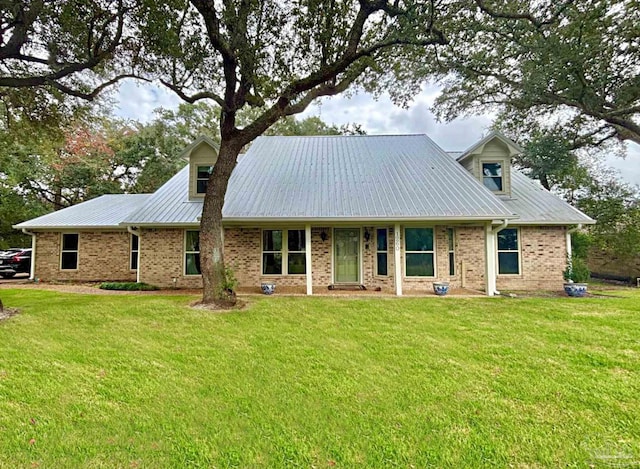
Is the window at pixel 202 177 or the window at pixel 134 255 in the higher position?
the window at pixel 202 177

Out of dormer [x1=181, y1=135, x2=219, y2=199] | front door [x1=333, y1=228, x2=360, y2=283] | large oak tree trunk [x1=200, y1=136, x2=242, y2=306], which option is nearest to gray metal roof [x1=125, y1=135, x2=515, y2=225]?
dormer [x1=181, y1=135, x2=219, y2=199]

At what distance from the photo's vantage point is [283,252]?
36.3 feet

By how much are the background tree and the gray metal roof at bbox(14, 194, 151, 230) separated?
1330 cm

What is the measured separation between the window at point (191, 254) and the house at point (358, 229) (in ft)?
0.12

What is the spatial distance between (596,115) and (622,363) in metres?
12.3

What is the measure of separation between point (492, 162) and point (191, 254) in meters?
11.5

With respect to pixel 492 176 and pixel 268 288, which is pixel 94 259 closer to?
pixel 268 288

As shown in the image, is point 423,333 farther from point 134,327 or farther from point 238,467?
point 134,327

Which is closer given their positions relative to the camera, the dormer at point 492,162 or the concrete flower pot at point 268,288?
the concrete flower pot at point 268,288

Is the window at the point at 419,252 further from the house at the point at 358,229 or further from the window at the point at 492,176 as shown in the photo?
the window at the point at 492,176

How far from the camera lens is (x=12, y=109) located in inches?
380

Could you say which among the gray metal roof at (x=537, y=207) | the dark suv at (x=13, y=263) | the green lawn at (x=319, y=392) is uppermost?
the gray metal roof at (x=537, y=207)

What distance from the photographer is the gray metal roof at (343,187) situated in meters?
9.60

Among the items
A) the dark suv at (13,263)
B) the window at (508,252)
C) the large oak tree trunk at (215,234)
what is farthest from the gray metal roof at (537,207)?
the dark suv at (13,263)
